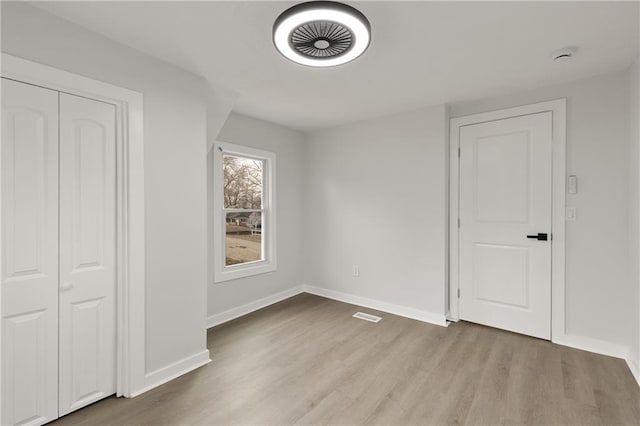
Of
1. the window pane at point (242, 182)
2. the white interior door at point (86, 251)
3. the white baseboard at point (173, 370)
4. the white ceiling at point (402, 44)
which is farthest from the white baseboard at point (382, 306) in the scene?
the white interior door at point (86, 251)

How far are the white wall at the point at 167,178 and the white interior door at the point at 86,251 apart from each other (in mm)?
215

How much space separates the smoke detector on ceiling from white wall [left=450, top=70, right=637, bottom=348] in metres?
0.66

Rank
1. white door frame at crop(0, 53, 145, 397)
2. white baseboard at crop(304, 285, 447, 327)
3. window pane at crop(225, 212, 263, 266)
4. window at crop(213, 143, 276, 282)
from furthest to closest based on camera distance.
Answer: window pane at crop(225, 212, 263, 266), window at crop(213, 143, 276, 282), white baseboard at crop(304, 285, 447, 327), white door frame at crop(0, 53, 145, 397)

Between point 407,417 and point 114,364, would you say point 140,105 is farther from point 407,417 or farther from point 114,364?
point 407,417

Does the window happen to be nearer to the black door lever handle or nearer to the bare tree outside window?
the bare tree outside window

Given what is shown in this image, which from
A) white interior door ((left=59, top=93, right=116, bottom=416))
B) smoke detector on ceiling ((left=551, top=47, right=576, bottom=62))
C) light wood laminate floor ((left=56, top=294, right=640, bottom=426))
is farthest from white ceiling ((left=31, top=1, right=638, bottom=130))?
light wood laminate floor ((left=56, top=294, right=640, bottom=426))

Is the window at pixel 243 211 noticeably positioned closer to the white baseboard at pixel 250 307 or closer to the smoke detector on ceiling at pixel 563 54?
the white baseboard at pixel 250 307

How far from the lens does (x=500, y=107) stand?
10.0 ft

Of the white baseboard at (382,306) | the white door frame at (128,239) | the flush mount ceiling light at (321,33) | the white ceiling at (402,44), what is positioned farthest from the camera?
the white baseboard at (382,306)

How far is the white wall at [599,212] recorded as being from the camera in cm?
249

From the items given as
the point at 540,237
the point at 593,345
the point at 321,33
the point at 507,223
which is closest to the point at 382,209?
the point at 507,223

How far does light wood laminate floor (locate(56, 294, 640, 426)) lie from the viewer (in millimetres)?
1867

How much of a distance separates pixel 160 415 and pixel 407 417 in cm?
153

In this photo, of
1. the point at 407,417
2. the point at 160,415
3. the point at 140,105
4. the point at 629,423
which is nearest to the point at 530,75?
the point at 629,423
